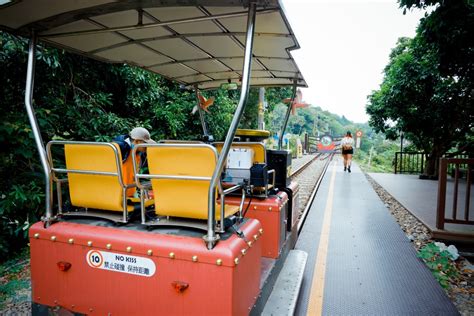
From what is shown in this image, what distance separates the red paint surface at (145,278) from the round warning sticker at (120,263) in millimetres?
27

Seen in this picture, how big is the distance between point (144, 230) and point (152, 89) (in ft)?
16.4

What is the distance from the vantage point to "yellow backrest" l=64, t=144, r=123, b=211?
2250 mm

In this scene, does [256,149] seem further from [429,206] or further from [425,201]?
[425,201]

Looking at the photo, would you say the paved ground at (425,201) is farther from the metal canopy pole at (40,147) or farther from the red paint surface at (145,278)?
the metal canopy pole at (40,147)

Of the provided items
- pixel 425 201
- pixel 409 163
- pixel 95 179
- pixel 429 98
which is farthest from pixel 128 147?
pixel 409 163

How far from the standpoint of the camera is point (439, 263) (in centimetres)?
413

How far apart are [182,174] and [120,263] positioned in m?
0.70

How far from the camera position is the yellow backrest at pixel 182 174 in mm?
1968

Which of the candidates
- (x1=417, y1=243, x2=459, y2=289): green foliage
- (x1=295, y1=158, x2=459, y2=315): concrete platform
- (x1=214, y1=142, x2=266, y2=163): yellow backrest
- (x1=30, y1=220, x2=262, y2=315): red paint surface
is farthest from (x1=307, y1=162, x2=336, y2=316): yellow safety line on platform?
(x1=214, y1=142, x2=266, y2=163): yellow backrest

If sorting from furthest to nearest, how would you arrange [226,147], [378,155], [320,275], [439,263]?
[378,155]
[439,263]
[320,275]
[226,147]

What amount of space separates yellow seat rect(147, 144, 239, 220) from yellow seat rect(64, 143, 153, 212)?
10.9 inches

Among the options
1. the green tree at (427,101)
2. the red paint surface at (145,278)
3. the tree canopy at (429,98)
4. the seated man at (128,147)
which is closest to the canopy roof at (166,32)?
the seated man at (128,147)

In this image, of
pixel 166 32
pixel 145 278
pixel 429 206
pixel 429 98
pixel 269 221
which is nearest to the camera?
pixel 145 278

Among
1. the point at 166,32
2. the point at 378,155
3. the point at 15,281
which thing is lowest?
the point at 15,281
